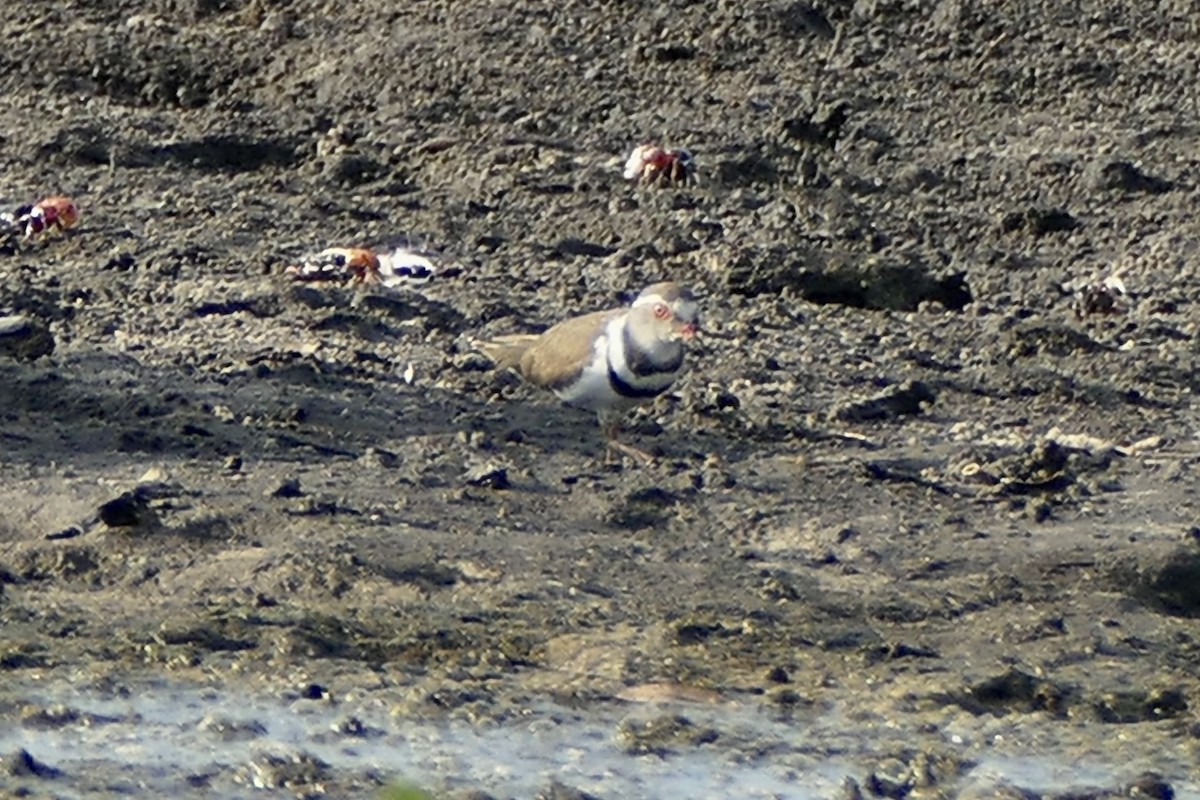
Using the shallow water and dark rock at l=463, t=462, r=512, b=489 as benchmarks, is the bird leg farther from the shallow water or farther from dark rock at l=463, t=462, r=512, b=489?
the shallow water

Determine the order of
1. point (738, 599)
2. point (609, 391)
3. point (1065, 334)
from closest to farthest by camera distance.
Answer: point (738, 599)
point (609, 391)
point (1065, 334)

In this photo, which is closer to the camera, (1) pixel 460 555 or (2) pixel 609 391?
(1) pixel 460 555

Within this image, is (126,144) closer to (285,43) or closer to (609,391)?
(285,43)

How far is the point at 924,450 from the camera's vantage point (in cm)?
911

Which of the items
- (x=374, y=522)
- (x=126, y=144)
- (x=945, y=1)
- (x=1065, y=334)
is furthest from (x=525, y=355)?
(x=945, y=1)

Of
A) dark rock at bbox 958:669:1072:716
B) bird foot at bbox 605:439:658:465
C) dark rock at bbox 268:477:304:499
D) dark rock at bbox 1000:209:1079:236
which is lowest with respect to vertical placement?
dark rock at bbox 958:669:1072:716

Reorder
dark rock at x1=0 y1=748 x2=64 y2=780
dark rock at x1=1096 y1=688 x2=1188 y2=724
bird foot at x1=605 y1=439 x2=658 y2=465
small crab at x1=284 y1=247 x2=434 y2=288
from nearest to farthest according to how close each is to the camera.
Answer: dark rock at x1=0 y1=748 x2=64 y2=780 → dark rock at x1=1096 y1=688 x2=1188 y2=724 → bird foot at x1=605 y1=439 x2=658 y2=465 → small crab at x1=284 y1=247 x2=434 y2=288

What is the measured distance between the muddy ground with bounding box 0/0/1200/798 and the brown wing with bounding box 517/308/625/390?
0.68 feet

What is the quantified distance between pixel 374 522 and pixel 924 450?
6.53ft

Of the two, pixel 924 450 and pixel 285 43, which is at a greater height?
pixel 285 43

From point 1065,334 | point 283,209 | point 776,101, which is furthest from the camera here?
point 776,101

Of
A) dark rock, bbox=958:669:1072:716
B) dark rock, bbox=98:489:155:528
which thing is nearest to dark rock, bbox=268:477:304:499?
dark rock, bbox=98:489:155:528

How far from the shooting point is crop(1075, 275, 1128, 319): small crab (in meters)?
10.6

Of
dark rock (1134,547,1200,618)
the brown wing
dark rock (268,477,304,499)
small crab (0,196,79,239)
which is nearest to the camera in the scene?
dark rock (1134,547,1200,618)
